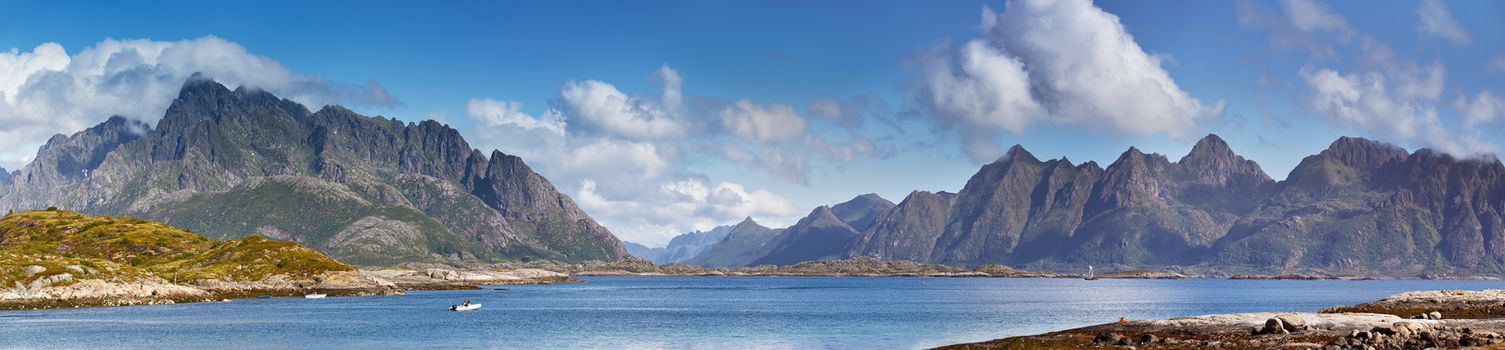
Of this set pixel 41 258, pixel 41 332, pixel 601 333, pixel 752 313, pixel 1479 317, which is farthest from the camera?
pixel 41 258

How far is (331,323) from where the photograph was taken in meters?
144

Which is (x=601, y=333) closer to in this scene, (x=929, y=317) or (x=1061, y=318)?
(x=929, y=317)

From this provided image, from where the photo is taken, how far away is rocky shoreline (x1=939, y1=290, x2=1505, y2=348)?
7206cm

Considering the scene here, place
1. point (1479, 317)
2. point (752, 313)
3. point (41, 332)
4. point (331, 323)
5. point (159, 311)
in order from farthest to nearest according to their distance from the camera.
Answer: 1. point (752, 313)
2. point (159, 311)
3. point (331, 323)
4. point (41, 332)
5. point (1479, 317)

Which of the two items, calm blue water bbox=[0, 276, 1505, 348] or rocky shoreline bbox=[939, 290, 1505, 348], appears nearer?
rocky shoreline bbox=[939, 290, 1505, 348]

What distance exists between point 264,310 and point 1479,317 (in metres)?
152

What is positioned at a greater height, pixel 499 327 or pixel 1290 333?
pixel 499 327

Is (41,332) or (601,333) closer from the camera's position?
(41,332)

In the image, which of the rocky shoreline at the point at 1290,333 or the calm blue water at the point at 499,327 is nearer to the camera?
the rocky shoreline at the point at 1290,333

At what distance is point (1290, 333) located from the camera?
81938mm

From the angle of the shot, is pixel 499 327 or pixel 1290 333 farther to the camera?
pixel 499 327

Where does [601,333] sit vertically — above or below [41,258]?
below

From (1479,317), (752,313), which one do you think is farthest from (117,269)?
(1479,317)

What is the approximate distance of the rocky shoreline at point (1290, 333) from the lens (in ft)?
236
